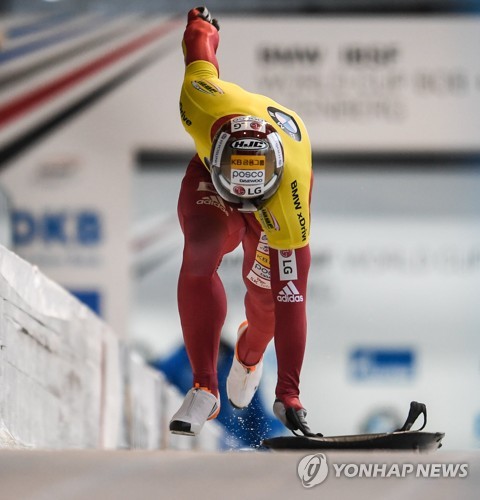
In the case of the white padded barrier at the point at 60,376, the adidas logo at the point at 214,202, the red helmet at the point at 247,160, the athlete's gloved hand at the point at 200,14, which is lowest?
the white padded barrier at the point at 60,376

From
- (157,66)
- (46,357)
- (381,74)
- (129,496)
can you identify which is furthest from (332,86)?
(129,496)

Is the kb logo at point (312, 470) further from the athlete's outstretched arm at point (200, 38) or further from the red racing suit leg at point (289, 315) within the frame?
the athlete's outstretched arm at point (200, 38)

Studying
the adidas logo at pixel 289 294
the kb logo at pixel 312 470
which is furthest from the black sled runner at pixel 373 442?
the kb logo at pixel 312 470

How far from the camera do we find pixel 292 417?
3.25 metres

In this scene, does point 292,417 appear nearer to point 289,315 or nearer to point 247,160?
point 289,315

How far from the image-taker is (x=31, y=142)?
990cm

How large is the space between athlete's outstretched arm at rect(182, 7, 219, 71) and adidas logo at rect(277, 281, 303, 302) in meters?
0.77

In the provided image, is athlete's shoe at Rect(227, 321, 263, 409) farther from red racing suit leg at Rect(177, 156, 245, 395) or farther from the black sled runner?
the black sled runner

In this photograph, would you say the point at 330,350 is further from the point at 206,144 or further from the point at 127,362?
the point at 206,144

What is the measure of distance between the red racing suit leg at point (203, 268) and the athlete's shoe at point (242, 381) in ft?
1.15

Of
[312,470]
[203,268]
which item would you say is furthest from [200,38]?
[312,470]

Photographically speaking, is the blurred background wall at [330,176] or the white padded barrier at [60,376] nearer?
the white padded barrier at [60,376]

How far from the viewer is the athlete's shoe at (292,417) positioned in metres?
3.21

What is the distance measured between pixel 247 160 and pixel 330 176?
688cm
